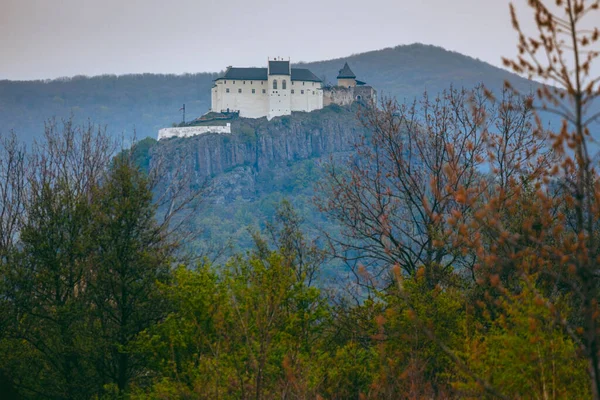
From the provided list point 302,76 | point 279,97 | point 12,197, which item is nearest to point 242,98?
point 279,97

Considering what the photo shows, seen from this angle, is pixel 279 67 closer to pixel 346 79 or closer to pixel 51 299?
pixel 346 79

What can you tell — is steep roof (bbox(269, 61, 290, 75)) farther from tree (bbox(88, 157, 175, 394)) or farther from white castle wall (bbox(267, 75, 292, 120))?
tree (bbox(88, 157, 175, 394))

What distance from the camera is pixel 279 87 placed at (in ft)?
418

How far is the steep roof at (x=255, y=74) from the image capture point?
125688mm

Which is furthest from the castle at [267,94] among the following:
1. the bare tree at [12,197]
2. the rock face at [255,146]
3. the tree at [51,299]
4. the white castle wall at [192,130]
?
the tree at [51,299]

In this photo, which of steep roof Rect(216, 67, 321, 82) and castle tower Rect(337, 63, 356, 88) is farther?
castle tower Rect(337, 63, 356, 88)

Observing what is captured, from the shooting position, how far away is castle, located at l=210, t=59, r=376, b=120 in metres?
126

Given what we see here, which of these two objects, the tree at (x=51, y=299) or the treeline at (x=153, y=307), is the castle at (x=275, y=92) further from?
the tree at (x=51, y=299)

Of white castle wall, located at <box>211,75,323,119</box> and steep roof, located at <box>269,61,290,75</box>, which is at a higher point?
steep roof, located at <box>269,61,290,75</box>

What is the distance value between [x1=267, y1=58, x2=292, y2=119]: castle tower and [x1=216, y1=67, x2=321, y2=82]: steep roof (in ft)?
4.31

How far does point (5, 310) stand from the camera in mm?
19297

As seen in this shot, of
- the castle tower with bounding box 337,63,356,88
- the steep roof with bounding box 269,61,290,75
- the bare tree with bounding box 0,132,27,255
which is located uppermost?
the steep roof with bounding box 269,61,290,75

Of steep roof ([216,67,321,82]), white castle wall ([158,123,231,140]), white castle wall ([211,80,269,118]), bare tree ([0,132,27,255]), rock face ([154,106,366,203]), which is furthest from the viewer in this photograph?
rock face ([154,106,366,203])

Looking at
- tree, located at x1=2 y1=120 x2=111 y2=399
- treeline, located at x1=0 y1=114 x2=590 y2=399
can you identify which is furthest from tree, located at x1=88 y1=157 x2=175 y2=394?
tree, located at x1=2 y1=120 x2=111 y2=399
